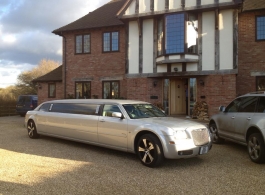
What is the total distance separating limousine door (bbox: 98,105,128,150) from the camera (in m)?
6.72

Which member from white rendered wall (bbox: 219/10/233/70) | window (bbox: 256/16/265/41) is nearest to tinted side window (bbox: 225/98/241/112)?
white rendered wall (bbox: 219/10/233/70)

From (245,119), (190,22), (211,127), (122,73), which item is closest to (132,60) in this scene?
(122,73)

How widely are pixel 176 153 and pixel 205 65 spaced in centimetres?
930

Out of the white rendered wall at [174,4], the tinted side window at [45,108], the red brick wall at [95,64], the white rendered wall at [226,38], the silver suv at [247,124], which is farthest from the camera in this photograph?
the red brick wall at [95,64]

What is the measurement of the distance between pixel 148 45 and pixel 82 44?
5.66m

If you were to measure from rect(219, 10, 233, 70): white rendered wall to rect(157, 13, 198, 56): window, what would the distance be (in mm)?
1309

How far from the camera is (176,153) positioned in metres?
5.77

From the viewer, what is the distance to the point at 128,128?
660 centimetres

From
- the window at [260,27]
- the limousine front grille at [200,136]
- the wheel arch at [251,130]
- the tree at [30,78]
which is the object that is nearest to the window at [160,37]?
the window at [260,27]

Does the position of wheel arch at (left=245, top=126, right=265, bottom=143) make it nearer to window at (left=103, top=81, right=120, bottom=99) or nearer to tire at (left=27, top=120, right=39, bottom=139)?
tire at (left=27, top=120, right=39, bottom=139)

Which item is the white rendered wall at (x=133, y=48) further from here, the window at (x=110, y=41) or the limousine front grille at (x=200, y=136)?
the limousine front grille at (x=200, y=136)

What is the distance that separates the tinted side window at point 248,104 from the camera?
7023 mm

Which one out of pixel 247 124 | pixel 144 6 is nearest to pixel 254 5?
pixel 144 6

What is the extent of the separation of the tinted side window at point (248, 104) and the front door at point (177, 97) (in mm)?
8052
